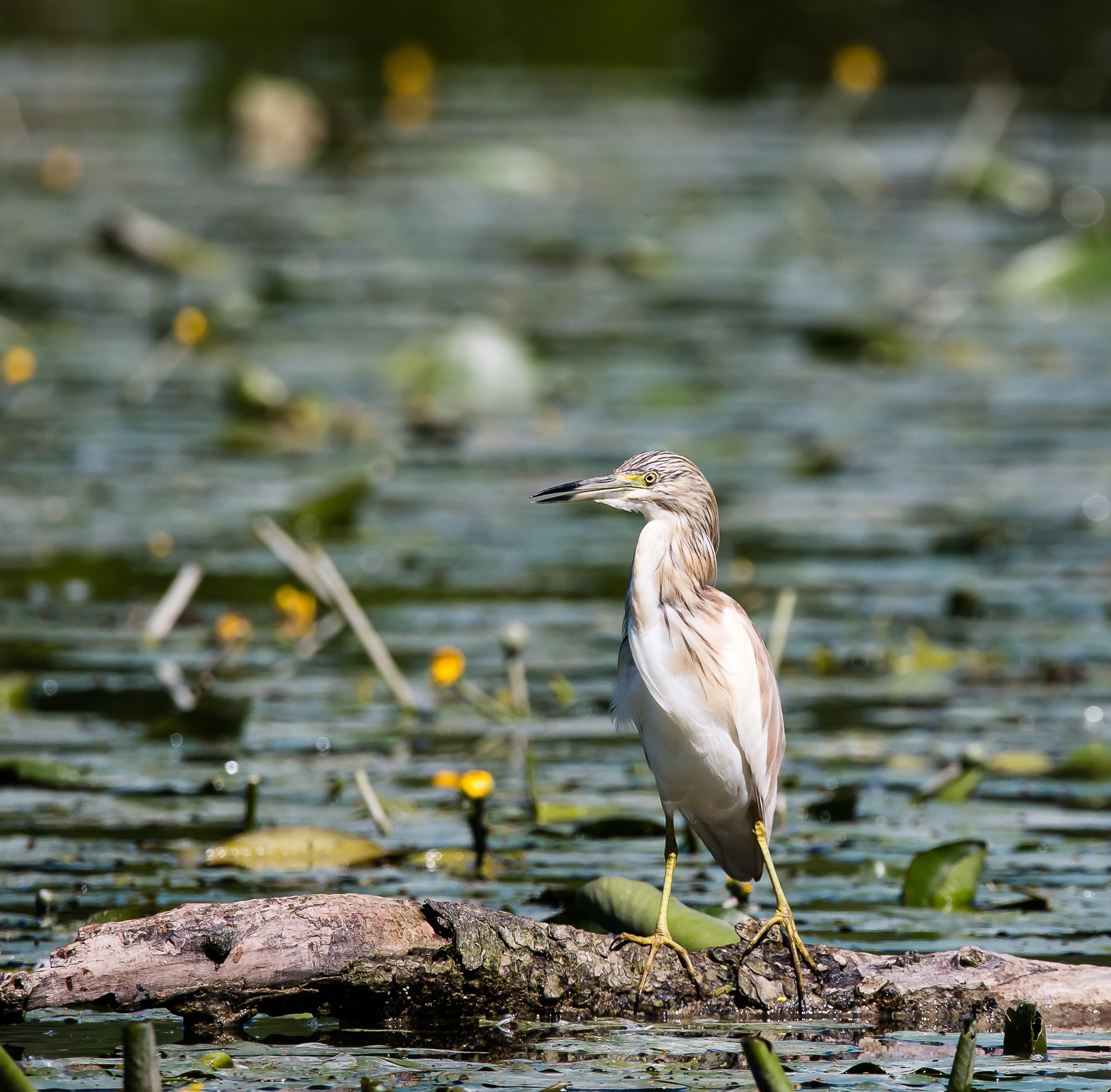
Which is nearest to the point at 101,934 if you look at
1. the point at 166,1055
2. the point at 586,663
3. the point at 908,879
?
the point at 166,1055

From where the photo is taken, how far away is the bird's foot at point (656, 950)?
4.13 metres

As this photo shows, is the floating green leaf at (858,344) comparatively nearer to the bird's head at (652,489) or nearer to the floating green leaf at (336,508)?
the floating green leaf at (336,508)

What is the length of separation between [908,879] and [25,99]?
17130mm

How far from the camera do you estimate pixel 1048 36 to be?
2642 centimetres

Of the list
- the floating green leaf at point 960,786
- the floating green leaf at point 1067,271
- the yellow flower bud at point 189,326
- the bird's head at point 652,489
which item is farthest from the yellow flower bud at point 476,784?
the floating green leaf at point 1067,271

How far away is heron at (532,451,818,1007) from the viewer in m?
4.29

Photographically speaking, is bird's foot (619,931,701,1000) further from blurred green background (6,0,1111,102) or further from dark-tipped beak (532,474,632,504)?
blurred green background (6,0,1111,102)

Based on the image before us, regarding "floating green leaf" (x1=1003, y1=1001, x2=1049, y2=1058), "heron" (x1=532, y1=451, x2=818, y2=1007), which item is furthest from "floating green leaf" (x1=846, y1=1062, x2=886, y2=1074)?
"heron" (x1=532, y1=451, x2=818, y2=1007)

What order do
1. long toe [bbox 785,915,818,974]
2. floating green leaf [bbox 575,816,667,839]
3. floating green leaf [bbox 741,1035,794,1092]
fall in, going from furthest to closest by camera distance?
floating green leaf [bbox 575,816,667,839]
long toe [bbox 785,915,818,974]
floating green leaf [bbox 741,1035,794,1092]

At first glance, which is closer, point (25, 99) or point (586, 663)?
point (586, 663)

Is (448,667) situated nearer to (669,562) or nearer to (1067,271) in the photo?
(669,562)

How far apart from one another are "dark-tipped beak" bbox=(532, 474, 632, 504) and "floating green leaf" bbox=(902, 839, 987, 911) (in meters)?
1.26

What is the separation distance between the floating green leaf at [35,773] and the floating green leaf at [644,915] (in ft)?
6.15

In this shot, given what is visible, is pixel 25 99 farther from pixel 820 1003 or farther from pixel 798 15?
pixel 820 1003
